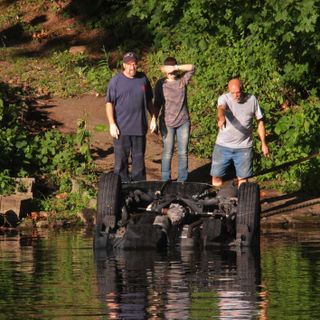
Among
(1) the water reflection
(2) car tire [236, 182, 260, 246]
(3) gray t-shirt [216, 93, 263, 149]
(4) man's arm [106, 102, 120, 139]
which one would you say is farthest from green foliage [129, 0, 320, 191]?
(1) the water reflection

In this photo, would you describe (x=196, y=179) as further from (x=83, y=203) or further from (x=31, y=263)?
(x=31, y=263)

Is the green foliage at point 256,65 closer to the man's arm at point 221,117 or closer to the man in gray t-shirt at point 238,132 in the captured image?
the man in gray t-shirt at point 238,132

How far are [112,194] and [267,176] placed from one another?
645 cm

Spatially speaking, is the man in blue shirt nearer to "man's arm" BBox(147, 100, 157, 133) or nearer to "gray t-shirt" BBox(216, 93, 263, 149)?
"man's arm" BBox(147, 100, 157, 133)

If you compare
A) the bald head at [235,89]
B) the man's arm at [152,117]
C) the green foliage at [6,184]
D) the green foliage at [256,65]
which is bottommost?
the green foliage at [6,184]

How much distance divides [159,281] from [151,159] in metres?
10.3

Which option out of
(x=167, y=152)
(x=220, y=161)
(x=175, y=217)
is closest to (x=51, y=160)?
(x=167, y=152)

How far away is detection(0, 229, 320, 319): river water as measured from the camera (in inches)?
485

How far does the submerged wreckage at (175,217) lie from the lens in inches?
674

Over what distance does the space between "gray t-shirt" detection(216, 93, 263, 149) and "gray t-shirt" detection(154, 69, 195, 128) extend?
3.77 ft

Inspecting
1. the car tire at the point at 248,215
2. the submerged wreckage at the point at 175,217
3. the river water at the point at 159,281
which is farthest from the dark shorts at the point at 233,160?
the car tire at the point at 248,215

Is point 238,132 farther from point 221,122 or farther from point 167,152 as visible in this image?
point 167,152

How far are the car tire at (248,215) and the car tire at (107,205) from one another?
1382 millimetres

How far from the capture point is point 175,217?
17.3m
